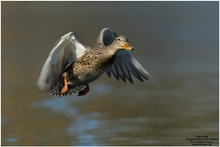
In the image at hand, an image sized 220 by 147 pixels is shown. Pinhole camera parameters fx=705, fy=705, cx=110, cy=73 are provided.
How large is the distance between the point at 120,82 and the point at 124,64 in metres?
5.13

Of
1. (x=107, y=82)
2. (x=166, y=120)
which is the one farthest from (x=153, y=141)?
(x=107, y=82)

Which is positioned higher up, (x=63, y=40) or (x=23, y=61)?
(x=23, y=61)

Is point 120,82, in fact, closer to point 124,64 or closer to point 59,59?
point 124,64

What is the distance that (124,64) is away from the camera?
32.3 feet

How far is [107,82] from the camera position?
15.0 m

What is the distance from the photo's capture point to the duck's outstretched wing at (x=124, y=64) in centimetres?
968

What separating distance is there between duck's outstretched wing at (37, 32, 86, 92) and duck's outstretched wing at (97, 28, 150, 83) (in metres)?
0.65

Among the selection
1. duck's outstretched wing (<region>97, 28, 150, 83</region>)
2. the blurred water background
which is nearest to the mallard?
duck's outstretched wing (<region>97, 28, 150, 83</region>)

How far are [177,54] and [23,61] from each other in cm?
415

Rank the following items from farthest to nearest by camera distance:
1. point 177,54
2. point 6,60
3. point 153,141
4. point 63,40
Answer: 1. point 177,54
2. point 6,60
3. point 153,141
4. point 63,40

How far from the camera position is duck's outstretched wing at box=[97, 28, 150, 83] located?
9.68 metres

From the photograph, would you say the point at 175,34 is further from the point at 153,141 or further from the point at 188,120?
the point at 153,141

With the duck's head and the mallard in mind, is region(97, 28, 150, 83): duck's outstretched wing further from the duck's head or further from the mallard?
the duck's head

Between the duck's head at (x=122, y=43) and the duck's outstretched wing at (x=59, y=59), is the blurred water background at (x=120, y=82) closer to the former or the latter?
the duck's outstretched wing at (x=59, y=59)
